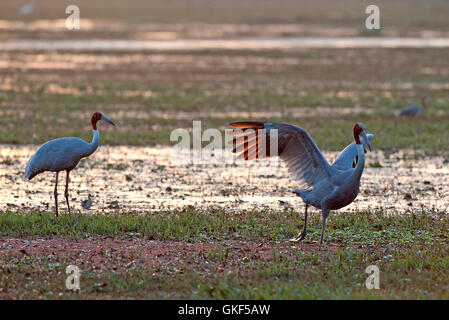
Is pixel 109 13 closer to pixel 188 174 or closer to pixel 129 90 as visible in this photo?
pixel 129 90

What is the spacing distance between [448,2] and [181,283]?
76321 mm

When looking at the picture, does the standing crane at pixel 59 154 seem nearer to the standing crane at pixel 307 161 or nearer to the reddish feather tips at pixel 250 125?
the standing crane at pixel 307 161

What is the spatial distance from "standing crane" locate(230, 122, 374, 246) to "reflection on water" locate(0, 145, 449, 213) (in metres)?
1.85

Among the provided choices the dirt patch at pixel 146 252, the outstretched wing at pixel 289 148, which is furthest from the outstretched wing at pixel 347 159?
the dirt patch at pixel 146 252

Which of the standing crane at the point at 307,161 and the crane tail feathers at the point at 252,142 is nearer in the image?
the standing crane at the point at 307,161

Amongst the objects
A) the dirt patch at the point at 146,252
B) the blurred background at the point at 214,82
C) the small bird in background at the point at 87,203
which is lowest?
the dirt patch at the point at 146,252

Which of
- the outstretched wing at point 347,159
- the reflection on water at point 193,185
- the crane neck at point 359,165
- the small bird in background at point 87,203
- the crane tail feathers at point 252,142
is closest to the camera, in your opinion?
the crane neck at point 359,165

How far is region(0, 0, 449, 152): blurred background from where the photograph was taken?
18.0 meters

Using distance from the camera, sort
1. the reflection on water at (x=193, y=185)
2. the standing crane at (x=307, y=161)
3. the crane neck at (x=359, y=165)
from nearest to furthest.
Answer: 1. the crane neck at (x=359, y=165)
2. the standing crane at (x=307, y=161)
3. the reflection on water at (x=193, y=185)

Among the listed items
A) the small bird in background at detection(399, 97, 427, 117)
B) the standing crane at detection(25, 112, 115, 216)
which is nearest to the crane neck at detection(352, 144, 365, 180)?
the standing crane at detection(25, 112, 115, 216)

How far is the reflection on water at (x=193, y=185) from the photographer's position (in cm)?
1127

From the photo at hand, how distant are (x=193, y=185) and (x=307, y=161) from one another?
3708 millimetres

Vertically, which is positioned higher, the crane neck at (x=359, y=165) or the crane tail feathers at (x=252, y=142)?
the crane tail feathers at (x=252, y=142)

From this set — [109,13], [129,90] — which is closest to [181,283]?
[129,90]
